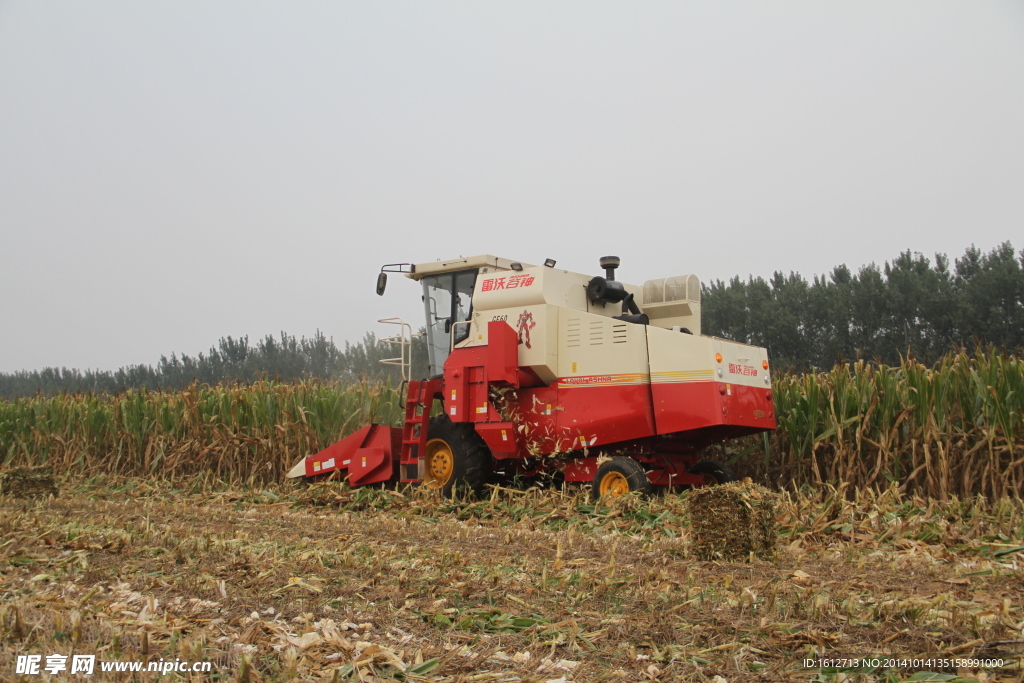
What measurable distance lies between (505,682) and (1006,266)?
123 feet

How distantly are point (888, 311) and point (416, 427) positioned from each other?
106 ft

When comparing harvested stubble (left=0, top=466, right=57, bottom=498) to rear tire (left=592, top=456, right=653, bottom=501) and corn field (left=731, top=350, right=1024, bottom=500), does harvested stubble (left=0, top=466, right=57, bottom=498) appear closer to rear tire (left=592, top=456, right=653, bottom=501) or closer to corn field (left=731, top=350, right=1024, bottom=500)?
rear tire (left=592, top=456, right=653, bottom=501)

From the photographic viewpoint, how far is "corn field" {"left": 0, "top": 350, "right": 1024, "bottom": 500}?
7973mm

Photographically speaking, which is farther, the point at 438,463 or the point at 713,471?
the point at 438,463

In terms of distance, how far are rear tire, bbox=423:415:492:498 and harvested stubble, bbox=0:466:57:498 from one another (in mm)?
4235

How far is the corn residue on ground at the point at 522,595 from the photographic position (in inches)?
125

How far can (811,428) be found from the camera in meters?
8.88

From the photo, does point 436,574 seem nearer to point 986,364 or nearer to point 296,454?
point 986,364

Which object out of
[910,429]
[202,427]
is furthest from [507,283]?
[202,427]

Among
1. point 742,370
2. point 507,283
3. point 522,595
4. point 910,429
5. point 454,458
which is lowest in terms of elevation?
point 522,595

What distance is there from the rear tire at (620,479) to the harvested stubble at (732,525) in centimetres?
190

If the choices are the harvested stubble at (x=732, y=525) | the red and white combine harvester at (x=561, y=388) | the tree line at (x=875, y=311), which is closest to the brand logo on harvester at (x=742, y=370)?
the red and white combine harvester at (x=561, y=388)

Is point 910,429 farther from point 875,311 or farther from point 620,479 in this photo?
point 875,311

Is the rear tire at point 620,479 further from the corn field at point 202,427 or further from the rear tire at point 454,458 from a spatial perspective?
the corn field at point 202,427
